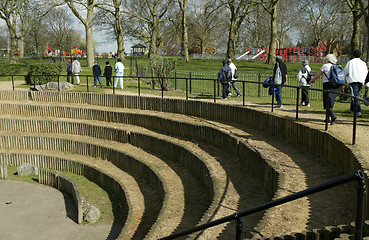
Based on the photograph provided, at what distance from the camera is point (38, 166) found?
16156 mm

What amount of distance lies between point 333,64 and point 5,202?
32.8 feet

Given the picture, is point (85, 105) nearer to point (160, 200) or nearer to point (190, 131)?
point (190, 131)

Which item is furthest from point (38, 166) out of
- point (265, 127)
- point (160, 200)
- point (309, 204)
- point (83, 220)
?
point (309, 204)

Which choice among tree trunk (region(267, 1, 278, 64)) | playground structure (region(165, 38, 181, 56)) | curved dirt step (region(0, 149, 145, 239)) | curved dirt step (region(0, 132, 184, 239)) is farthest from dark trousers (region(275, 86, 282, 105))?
playground structure (region(165, 38, 181, 56))

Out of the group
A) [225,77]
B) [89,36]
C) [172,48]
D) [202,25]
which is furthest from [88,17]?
[172,48]

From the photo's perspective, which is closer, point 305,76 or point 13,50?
point 305,76

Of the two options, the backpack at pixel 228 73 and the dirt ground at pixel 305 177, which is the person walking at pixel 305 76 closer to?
the dirt ground at pixel 305 177

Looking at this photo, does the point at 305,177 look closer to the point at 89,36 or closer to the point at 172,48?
the point at 89,36

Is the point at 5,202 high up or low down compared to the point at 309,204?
down

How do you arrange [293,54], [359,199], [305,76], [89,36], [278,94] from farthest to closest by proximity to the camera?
[293,54] < [89,36] < [305,76] < [278,94] < [359,199]

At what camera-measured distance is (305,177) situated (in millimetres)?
7832

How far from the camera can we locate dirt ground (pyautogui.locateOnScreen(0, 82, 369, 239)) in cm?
591

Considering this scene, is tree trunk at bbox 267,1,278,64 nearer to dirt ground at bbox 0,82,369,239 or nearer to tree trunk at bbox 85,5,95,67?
tree trunk at bbox 85,5,95,67

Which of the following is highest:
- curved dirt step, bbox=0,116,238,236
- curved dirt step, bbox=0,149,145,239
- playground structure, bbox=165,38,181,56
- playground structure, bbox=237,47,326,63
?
playground structure, bbox=165,38,181,56
